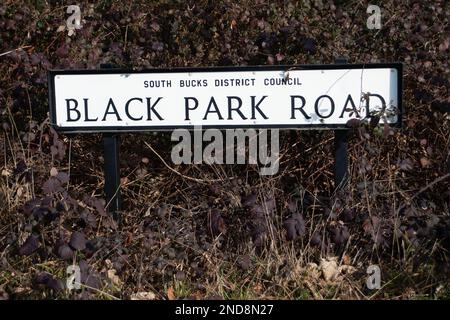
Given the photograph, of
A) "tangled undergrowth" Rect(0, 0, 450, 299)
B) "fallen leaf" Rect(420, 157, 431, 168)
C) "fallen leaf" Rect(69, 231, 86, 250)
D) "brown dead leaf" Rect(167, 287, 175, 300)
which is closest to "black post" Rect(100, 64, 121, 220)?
"tangled undergrowth" Rect(0, 0, 450, 299)

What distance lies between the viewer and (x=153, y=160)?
448 cm

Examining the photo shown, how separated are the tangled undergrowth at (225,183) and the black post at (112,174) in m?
0.11

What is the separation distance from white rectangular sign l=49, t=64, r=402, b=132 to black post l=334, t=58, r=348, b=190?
103 mm

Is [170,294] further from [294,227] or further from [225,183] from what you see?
[225,183]

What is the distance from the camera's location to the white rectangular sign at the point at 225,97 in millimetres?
3598

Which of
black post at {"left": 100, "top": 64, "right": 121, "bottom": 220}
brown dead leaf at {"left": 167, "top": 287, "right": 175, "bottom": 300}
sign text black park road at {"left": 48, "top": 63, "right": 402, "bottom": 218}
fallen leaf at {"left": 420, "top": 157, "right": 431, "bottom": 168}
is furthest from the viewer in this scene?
fallen leaf at {"left": 420, "top": 157, "right": 431, "bottom": 168}

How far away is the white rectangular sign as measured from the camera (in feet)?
11.8

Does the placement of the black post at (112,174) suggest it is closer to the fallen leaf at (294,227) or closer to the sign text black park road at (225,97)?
the sign text black park road at (225,97)

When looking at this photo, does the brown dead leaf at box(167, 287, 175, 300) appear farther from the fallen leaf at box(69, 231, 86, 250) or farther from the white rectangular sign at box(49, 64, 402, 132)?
the white rectangular sign at box(49, 64, 402, 132)

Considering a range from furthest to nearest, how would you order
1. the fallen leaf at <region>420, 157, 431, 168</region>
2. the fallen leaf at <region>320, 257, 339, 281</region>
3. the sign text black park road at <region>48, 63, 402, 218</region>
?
the fallen leaf at <region>420, 157, 431, 168</region>
the sign text black park road at <region>48, 63, 402, 218</region>
the fallen leaf at <region>320, 257, 339, 281</region>

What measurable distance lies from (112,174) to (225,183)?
0.63m

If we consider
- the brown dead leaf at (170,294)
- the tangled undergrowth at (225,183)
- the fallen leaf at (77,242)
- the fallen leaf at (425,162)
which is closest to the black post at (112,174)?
the tangled undergrowth at (225,183)

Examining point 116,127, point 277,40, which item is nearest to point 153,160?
point 116,127

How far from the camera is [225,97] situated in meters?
3.64
